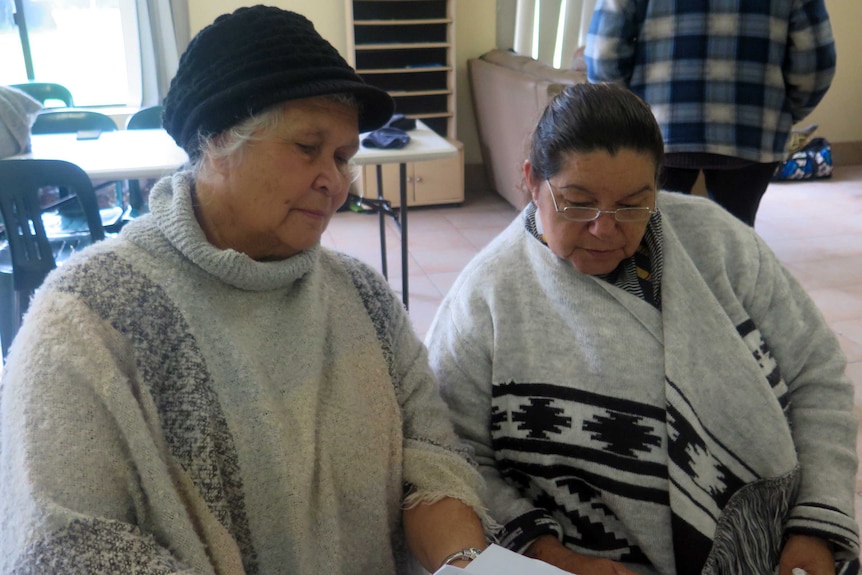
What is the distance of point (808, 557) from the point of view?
44.9 inches

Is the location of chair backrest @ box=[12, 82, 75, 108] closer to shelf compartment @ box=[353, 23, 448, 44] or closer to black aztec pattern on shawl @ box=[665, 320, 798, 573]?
shelf compartment @ box=[353, 23, 448, 44]

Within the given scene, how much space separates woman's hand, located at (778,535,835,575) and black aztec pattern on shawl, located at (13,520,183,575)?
910mm

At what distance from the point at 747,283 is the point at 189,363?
2.95 feet

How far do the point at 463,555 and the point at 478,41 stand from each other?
5.13 m

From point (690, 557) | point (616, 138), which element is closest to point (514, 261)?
point (616, 138)

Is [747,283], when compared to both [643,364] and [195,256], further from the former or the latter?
[195,256]

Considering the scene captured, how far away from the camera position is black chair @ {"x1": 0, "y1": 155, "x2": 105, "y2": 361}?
2303 millimetres

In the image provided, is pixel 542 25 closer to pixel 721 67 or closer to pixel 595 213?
pixel 721 67

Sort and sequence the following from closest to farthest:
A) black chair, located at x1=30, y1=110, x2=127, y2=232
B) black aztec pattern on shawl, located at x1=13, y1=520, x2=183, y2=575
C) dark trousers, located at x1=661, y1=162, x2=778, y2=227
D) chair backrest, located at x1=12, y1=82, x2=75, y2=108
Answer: black aztec pattern on shawl, located at x1=13, y1=520, x2=183, y2=575 < dark trousers, located at x1=661, y1=162, x2=778, y2=227 < black chair, located at x1=30, y1=110, x2=127, y2=232 < chair backrest, located at x1=12, y1=82, x2=75, y2=108

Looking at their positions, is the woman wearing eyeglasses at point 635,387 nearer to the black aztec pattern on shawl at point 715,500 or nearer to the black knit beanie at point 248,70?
the black aztec pattern on shawl at point 715,500

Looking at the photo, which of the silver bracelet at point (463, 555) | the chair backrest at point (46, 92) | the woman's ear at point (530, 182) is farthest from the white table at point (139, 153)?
the silver bracelet at point (463, 555)

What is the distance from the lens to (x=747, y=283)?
123 centimetres

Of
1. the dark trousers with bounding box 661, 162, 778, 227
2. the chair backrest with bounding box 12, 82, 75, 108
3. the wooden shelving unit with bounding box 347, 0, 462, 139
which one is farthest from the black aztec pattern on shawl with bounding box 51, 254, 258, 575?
the wooden shelving unit with bounding box 347, 0, 462, 139

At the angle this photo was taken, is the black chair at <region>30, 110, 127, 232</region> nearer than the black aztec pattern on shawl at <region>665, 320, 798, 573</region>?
No
